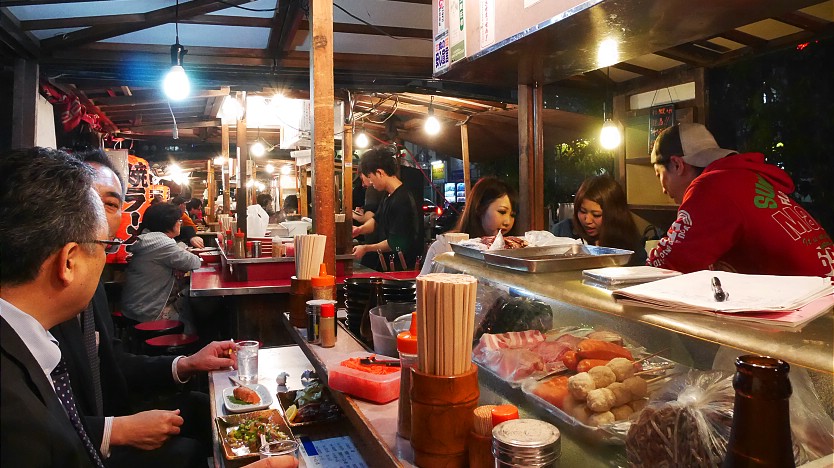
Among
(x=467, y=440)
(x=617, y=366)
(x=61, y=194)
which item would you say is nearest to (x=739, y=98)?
(x=617, y=366)

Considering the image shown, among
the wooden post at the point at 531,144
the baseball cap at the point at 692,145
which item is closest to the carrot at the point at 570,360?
the wooden post at the point at 531,144

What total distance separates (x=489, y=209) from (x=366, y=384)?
2.49 m

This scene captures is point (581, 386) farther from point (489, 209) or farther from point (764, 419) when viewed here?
point (489, 209)

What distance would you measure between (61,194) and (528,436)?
4.66 ft

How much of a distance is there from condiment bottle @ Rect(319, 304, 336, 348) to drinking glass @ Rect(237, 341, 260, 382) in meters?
0.69

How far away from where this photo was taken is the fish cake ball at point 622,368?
4.97ft

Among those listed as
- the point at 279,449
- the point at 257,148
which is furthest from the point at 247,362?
the point at 257,148

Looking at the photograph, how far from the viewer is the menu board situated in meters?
6.49

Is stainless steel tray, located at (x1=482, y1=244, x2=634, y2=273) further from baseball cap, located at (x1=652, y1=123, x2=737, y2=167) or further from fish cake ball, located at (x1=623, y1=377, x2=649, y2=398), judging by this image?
baseball cap, located at (x1=652, y1=123, x2=737, y2=167)

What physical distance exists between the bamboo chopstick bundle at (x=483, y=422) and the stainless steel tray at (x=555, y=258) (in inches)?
29.4

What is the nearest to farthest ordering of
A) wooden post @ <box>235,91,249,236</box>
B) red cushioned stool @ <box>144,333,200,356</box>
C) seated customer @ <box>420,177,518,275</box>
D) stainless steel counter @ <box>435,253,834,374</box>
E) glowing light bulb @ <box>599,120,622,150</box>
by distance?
stainless steel counter @ <box>435,253,834,374</box>, seated customer @ <box>420,177,518,275</box>, red cushioned stool @ <box>144,333,200,356</box>, glowing light bulb @ <box>599,120,622,150</box>, wooden post @ <box>235,91,249,236</box>

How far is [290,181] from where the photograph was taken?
22297 millimetres

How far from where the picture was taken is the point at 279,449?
200cm

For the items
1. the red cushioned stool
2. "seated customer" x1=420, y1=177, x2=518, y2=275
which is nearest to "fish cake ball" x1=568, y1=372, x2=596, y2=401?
"seated customer" x1=420, y1=177, x2=518, y2=275
